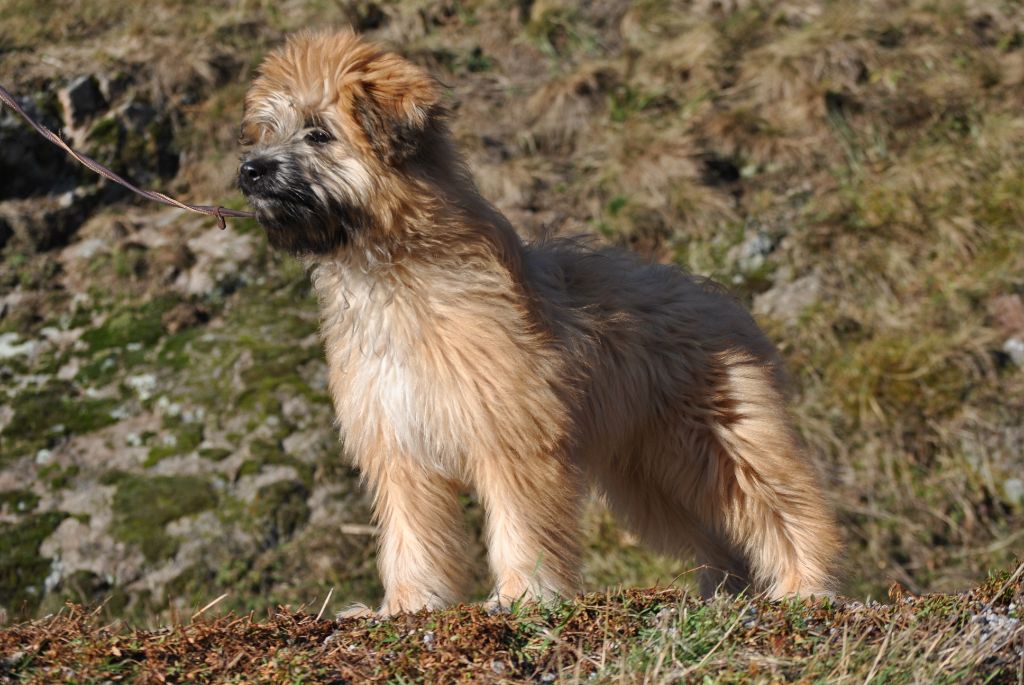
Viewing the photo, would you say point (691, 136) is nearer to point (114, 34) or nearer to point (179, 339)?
point (179, 339)

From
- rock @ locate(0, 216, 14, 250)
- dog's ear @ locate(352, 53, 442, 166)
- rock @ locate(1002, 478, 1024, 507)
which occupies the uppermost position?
dog's ear @ locate(352, 53, 442, 166)

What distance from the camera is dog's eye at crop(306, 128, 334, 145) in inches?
181

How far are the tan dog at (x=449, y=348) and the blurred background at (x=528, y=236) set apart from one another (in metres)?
2.46

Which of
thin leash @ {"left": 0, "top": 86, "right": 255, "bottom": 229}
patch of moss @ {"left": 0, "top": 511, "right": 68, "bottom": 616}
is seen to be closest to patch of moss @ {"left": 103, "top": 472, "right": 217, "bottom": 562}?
patch of moss @ {"left": 0, "top": 511, "right": 68, "bottom": 616}

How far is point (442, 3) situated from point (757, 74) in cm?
319

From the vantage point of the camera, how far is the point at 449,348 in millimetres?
4582

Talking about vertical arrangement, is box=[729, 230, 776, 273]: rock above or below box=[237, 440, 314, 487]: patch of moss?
above

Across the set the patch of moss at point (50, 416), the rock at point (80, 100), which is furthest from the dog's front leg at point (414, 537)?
the rock at point (80, 100)

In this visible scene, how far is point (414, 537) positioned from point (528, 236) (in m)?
3.81

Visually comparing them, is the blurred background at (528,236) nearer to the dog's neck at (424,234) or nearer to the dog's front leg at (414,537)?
the dog's front leg at (414,537)

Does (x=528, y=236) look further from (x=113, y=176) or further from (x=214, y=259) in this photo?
(x=113, y=176)

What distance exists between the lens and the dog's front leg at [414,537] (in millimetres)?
4820

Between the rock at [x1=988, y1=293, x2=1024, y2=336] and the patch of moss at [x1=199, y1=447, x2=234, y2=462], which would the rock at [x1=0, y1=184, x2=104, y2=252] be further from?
the rock at [x1=988, y1=293, x2=1024, y2=336]

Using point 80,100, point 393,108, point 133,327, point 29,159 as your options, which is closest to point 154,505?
point 133,327
